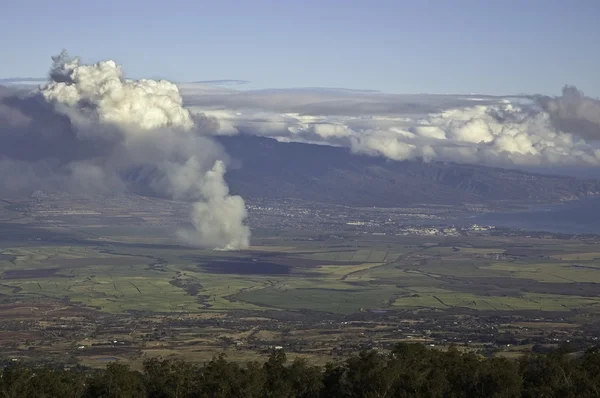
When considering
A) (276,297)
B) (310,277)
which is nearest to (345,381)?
(276,297)

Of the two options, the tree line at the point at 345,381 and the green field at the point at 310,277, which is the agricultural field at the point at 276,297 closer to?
the green field at the point at 310,277

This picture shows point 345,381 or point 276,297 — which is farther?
point 276,297

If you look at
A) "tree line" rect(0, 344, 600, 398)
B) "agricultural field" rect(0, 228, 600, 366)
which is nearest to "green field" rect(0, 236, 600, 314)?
"agricultural field" rect(0, 228, 600, 366)

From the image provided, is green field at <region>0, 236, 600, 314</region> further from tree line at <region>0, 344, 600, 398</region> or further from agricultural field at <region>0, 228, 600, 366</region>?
tree line at <region>0, 344, 600, 398</region>

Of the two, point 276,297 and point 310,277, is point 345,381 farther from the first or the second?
point 310,277

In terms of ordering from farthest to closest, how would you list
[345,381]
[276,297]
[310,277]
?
[310,277] < [276,297] < [345,381]

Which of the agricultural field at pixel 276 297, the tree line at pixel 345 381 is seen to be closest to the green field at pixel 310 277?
the agricultural field at pixel 276 297
